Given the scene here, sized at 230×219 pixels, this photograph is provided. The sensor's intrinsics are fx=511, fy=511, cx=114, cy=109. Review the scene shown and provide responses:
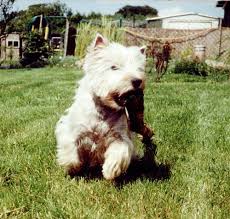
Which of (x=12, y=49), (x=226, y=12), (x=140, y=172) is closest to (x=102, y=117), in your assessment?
(x=140, y=172)

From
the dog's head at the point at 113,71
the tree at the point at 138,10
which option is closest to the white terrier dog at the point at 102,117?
the dog's head at the point at 113,71

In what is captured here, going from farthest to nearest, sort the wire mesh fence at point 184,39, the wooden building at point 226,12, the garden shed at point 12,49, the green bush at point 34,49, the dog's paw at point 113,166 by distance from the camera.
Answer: the wooden building at point 226,12 → the garden shed at point 12,49 → the green bush at point 34,49 → the wire mesh fence at point 184,39 → the dog's paw at point 113,166

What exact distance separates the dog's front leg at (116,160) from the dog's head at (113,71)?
0.37m

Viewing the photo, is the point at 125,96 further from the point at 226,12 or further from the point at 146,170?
the point at 226,12

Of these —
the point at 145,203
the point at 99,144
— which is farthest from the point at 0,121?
the point at 145,203

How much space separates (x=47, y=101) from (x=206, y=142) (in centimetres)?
462

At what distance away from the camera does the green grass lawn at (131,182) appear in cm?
392

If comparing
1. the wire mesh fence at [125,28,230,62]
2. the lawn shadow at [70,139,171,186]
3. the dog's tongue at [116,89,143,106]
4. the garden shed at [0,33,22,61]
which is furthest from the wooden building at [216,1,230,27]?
the dog's tongue at [116,89,143,106]

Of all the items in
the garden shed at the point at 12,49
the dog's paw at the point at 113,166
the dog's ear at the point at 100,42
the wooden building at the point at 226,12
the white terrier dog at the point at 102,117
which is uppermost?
the wooden building at the point at 226,12

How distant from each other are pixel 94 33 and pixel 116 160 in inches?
829

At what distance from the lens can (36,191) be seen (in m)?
4.31

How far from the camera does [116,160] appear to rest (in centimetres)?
450

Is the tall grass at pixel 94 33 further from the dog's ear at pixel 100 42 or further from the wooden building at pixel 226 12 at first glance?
the wooden building at pixel 226 12

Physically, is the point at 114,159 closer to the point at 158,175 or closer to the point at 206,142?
the point at 158,175
